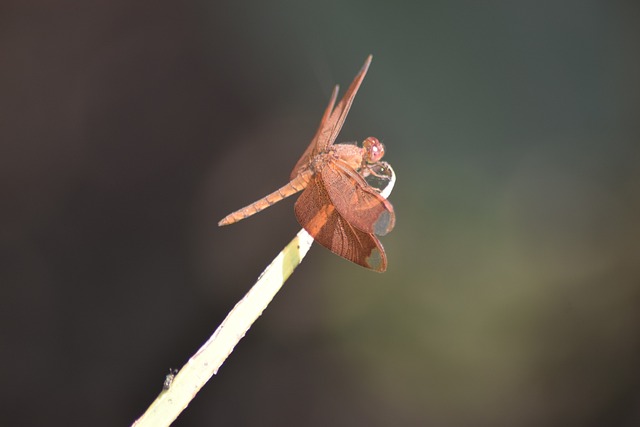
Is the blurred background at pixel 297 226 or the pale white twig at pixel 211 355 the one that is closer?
the pale white twig at pixel 211 355

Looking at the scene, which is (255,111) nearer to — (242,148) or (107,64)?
(242,148)

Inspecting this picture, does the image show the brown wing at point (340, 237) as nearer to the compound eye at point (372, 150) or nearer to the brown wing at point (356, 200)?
the brown wing at point (356, 200)

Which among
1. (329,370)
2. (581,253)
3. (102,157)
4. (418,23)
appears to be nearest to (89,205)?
(102,157)

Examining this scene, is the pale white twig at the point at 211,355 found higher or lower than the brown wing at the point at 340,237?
lower

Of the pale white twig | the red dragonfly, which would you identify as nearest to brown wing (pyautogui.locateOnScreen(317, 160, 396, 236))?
the red dragonfly

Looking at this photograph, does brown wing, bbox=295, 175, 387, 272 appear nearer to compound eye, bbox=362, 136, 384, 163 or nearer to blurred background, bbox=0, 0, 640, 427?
compound eye, bbox=362, 136, 384, 163

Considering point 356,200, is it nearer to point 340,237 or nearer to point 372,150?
point 340,237

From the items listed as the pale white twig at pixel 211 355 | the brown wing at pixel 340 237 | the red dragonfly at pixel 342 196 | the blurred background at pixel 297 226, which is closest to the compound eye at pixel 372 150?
the red dragonfly at pixel 342 196
